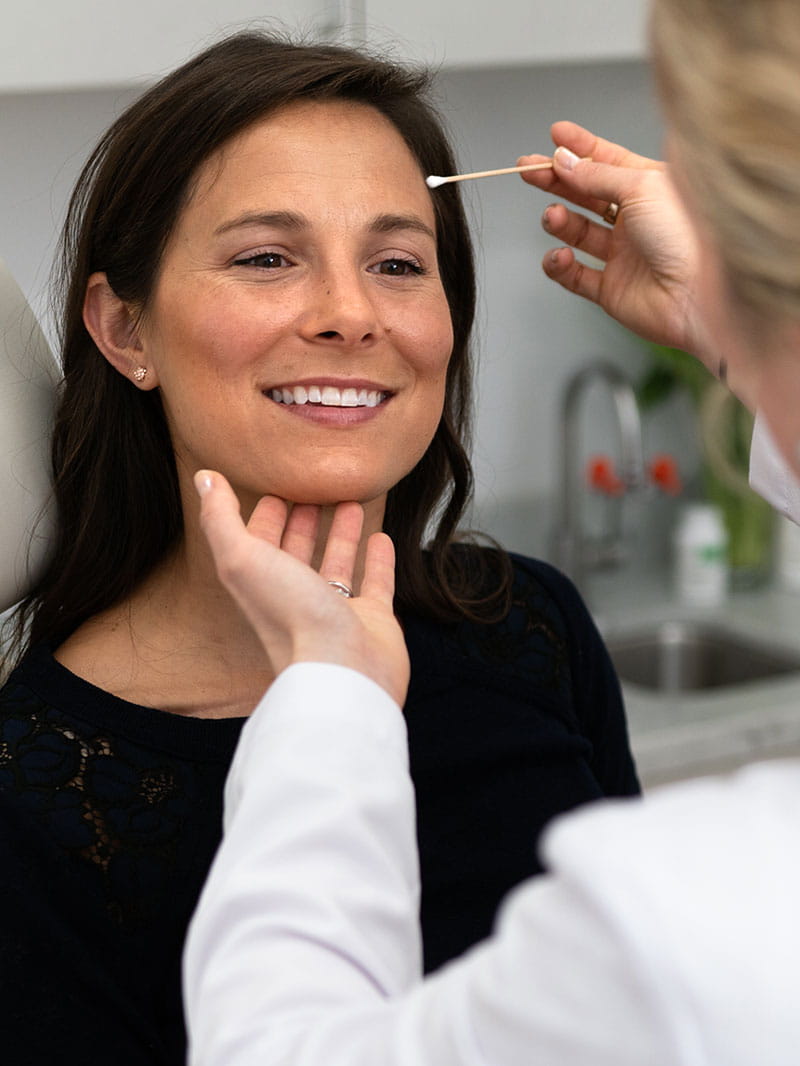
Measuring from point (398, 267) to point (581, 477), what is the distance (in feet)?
5.15

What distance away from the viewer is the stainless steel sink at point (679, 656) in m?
2.69

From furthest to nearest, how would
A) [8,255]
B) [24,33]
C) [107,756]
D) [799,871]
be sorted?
[8,255] < [24,33] < [107,756] < [799,871]

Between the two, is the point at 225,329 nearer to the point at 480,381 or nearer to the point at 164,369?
the point at 164,369

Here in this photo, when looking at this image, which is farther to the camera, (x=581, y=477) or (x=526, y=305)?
(x=581, y=477)

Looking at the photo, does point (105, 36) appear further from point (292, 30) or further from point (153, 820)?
point (153, 820)

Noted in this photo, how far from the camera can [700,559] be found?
2.84 meters

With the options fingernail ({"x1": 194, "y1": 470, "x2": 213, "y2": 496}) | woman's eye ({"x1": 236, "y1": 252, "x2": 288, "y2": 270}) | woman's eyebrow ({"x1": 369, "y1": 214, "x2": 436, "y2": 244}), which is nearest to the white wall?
woman's eyebrow ({"x1": 369, "y1": 214, "x2": 436, "y2": 244})

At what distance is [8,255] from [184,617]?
0.98m

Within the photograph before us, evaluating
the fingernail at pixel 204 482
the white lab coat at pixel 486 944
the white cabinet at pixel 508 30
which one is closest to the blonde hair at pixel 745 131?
the white lab coat at pixel 486 944

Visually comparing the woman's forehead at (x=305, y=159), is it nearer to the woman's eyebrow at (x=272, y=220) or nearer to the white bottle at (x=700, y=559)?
the woman's eyebrow at (x=272, y=220)

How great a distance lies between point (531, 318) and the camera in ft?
9.05

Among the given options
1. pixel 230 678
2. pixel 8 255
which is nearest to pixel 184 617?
pixel 230 678

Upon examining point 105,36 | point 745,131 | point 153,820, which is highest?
point 745,131

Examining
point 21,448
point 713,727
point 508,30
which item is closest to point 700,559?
point 713,727
